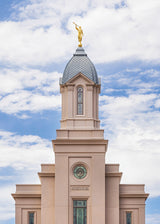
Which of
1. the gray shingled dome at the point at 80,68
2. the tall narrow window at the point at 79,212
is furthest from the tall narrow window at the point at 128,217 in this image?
the gray shingled dome at the point at 80,68

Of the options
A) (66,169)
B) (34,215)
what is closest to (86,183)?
(66,169)

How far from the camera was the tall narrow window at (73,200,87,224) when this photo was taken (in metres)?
55.3

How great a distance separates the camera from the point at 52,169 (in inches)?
2270

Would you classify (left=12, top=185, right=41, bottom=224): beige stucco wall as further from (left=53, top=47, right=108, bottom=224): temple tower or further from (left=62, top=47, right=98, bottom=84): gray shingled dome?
(left=62, top=47, right=98, bottom=84): gray shingled dome

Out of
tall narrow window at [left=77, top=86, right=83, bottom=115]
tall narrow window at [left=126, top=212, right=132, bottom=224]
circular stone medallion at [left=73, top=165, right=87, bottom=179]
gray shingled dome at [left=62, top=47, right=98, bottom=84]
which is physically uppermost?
gray shingled dome at [left=62, top=47, right=98, bottom=84]

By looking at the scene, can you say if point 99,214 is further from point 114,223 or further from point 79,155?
point 79,155

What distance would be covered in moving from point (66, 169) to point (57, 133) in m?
3.27

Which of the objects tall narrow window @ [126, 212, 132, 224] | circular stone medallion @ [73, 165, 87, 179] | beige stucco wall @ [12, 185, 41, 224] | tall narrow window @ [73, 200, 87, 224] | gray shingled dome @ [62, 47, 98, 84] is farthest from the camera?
gray shingled dome @ [62, 47, 98, 84]

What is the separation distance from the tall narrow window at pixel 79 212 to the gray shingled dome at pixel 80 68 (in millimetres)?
10861

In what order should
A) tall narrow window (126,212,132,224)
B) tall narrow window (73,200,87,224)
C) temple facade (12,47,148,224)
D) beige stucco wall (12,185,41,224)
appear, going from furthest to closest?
1. beige stucco wall (12,185,41,224)
2. tall narrow window (126,212,132,224)
3. temple facade (12,47,148,224)
4. tall narrow window (73,200,87,224)

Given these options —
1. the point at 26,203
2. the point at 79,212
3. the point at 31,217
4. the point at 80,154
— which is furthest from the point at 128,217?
the point at 26,203

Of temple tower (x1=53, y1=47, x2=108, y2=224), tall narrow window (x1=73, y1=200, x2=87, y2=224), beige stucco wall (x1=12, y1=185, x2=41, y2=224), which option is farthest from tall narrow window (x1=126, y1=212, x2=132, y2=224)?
beige stucco wall (x1=12, y1=185, x2=41, y2=224)

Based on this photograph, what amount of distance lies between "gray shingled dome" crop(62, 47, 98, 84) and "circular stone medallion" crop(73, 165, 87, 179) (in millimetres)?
7944

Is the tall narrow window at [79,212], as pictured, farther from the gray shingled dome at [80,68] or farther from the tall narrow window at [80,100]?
the gray shingled dome at [80,68]
